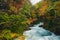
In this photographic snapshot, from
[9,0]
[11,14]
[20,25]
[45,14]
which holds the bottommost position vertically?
[20,25]

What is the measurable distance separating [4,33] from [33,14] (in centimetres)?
1379

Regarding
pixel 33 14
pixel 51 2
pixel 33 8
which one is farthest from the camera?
pixel 33 8

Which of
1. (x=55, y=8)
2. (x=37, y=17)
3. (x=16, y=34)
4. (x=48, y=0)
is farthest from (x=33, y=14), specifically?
(x=16, y=34)

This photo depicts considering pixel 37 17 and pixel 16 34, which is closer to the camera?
pixel 16 34

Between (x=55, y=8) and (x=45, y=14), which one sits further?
(x=45, y=14)

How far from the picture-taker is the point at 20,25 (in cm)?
1334

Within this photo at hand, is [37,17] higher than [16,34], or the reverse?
[37,17]

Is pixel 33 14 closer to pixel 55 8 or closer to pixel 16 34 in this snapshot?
pixel 55 8

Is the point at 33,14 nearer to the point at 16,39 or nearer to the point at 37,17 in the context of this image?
the point at 37,17

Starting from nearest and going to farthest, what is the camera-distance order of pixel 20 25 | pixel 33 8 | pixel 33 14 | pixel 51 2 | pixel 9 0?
pixel 20 25 < pixel 9 0 < pixel 51 2 < pixel 33 14 < pixel 33 8

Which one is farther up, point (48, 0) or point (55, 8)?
point (48, 0)

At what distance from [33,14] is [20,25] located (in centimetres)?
1223

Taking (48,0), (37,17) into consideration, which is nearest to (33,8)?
(37,17)

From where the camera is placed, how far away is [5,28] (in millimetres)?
12391
